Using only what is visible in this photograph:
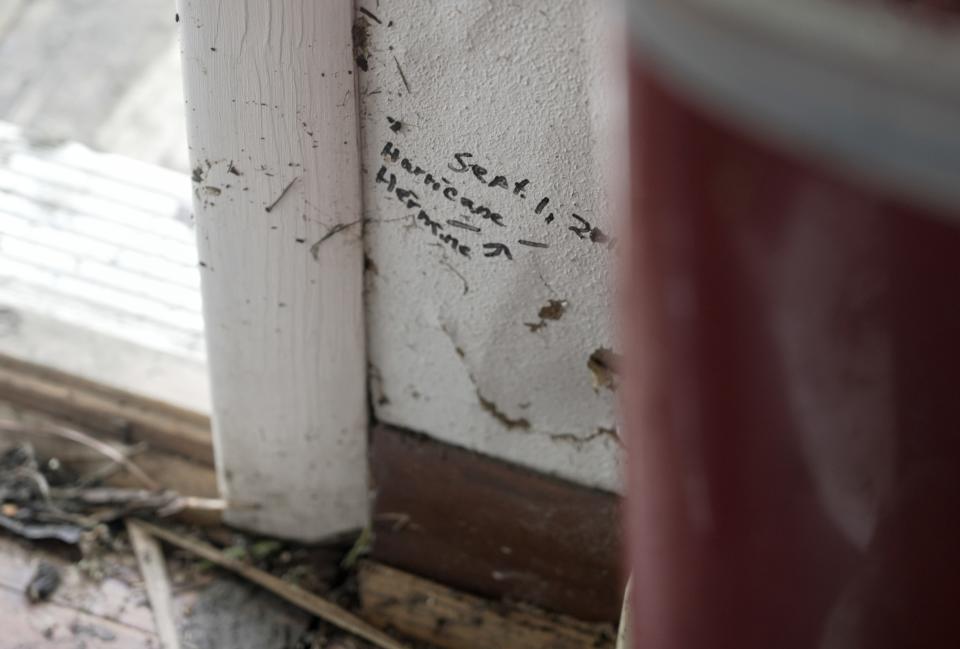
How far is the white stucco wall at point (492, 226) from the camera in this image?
1.12 metres

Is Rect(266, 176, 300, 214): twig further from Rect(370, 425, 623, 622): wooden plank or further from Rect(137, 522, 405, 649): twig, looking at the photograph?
Rect(137, 522, 405, 649): twig

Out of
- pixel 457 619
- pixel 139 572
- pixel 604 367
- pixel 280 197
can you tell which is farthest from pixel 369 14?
pixel 139 572

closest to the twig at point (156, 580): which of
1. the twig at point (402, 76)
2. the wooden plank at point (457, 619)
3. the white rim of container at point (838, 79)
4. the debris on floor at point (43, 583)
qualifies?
the debris on floor at point (43, 583)

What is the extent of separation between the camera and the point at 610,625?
1564 mm

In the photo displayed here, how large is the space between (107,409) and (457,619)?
586 millimetres

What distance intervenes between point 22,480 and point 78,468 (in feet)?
0.25

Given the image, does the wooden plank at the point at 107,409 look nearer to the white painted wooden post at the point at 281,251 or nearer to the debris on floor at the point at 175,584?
the debris on floor at the point at 175,584

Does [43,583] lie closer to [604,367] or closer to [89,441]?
[89,441]

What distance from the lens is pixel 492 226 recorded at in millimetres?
1252

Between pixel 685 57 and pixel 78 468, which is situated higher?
pixel 685 57

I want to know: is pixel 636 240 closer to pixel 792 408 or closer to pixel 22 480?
pixel 792 408

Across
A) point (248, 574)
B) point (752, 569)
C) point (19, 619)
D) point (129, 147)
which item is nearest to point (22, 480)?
point (19, 619)

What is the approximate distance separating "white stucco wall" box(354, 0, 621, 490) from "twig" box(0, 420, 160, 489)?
47 cm

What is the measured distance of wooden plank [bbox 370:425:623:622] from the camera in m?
1.48
